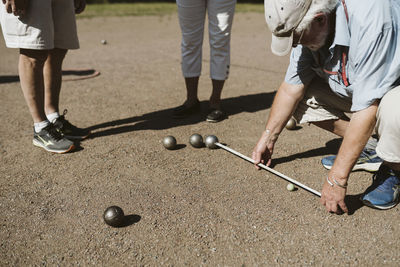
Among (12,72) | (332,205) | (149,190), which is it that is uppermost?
(332,205)

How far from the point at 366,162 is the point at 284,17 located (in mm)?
1822

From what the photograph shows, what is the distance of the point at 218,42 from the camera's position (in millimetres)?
4734

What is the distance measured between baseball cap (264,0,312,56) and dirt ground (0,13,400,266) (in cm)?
131

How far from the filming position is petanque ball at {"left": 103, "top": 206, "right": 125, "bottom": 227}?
2887 millimetres

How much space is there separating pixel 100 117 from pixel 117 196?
2.03m

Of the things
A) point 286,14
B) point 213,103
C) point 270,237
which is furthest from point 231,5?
point 270,237

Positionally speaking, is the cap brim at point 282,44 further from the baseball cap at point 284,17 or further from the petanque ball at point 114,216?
the petanque ball at point 114,216

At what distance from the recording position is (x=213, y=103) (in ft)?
16.7

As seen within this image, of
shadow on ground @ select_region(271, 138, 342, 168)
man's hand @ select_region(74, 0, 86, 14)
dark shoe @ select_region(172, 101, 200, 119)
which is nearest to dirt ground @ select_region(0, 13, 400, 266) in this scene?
shadow on ground @ select_region(271, 138, 342, 168)

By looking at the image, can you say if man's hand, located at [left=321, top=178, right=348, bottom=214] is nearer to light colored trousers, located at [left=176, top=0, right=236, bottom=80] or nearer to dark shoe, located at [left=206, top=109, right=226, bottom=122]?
dark shoe, located at [left=206, top=109, right=226, bottom=122]

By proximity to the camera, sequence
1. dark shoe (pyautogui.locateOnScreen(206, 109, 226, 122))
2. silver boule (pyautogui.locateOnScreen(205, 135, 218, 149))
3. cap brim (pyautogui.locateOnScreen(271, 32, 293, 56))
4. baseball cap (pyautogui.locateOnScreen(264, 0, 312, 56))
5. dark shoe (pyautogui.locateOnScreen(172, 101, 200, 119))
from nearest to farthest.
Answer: baseball cap (pyautogui.locateOnScreen(264, 0, 312, 56)) < cap brim (pyautogui.locateOnScreen(271, 32, 293, 56)) < silver boule (pyautogui.locateOnScreen(205, 135, 218, 149)) < dark shoe (pyautogui.locateOnScreen(206, 109, 226, 122)) < dark shoe (pyautogui.locateOnScreen(172, 101, 200, 119))

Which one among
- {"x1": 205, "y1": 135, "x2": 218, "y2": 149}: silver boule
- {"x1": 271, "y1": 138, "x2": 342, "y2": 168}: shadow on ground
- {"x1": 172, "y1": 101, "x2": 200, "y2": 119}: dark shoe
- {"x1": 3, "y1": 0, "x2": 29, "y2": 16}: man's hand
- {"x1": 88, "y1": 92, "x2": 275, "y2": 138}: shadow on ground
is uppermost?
{"x1": 3, "y1": 0, "x2": 29, "y2": 16}: man's hand

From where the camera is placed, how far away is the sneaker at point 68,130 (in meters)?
4.29

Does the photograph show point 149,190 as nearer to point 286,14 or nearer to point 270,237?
point 270,237
